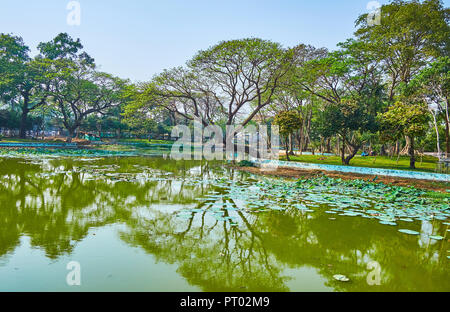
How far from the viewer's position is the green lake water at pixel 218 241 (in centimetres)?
284

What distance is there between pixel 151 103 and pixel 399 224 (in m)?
19.1

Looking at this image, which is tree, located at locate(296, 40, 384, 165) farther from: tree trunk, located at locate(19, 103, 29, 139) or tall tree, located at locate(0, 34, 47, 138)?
tree trunk, located at locate(19, 103, 29, 139)

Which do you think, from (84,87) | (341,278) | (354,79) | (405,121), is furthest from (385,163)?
(84,87)

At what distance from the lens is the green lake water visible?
284 centimetres

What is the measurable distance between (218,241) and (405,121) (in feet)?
41.1

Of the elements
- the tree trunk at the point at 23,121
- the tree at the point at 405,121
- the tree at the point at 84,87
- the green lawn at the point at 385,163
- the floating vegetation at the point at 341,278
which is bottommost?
the floating vegetation at the point at 341,278

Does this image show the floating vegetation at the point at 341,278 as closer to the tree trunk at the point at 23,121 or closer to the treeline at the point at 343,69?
the treeline at the point at 343,69

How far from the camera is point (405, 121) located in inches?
509

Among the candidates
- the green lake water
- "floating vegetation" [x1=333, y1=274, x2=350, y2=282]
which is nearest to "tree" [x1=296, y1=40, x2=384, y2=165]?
the green lake water

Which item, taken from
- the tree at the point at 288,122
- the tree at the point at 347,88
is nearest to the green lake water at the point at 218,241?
the tree at the point at 347,88

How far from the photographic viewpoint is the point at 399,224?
16.8 ft

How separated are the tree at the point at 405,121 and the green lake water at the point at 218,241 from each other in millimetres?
6401

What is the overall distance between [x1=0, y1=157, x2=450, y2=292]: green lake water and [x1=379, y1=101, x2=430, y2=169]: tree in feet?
21.0
